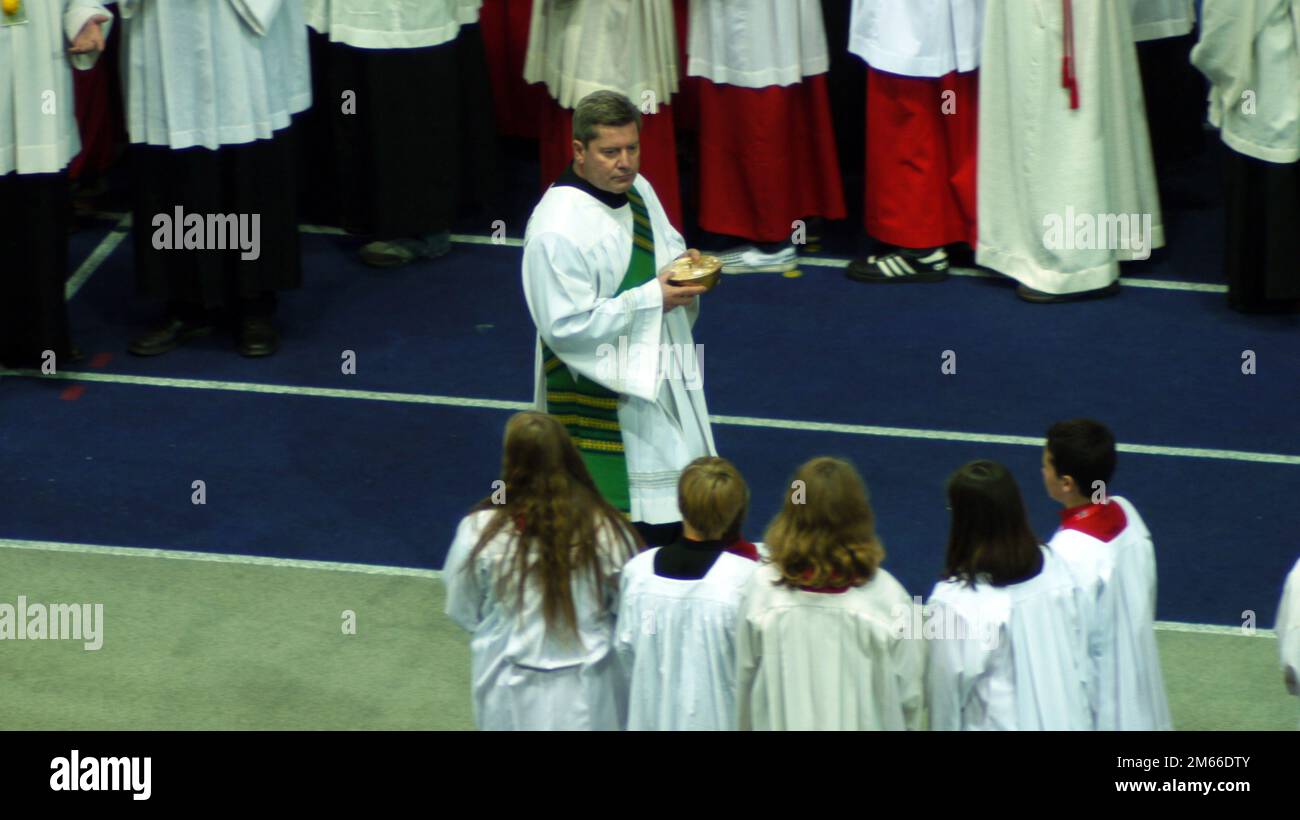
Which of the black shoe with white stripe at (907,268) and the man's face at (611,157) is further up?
the man's face at (611,157)

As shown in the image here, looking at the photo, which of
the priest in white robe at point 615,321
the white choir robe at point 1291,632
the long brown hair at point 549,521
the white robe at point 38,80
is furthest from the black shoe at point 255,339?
the white choir robe at point 1291,632

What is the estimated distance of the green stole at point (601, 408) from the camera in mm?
6922

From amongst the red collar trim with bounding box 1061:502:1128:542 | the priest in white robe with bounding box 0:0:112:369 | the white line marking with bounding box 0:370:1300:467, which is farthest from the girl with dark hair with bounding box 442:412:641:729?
the priest in white robe with bounding box 0:0:112:369

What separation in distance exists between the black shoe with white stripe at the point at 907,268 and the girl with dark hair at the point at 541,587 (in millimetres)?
4234

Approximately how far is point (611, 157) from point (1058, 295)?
3.70 metres

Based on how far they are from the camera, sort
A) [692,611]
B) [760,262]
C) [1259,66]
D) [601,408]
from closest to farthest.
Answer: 1. [692,611]
2. [601,408]
3. [1259,66]
4. [760,262]

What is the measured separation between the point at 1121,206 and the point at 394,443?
341 centimetres

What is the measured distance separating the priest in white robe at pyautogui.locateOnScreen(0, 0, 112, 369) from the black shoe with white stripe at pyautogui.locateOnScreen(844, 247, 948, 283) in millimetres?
3479

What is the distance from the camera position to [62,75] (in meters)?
9.01

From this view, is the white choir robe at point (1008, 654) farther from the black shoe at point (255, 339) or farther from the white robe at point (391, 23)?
the white robe at point (391, 23)

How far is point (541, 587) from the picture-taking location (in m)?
5.97

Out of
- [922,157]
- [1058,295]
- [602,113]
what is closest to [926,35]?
[922,157]

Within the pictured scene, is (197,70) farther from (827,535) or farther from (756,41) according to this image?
(827,535)

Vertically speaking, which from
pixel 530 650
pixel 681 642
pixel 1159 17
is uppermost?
Answer: pixel 1159 17
